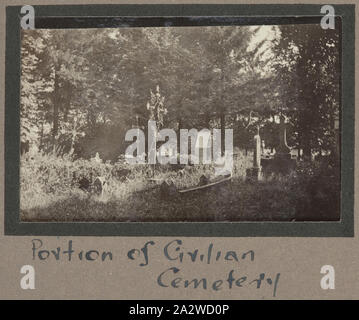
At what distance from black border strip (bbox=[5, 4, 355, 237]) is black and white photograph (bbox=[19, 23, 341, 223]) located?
0.12ft

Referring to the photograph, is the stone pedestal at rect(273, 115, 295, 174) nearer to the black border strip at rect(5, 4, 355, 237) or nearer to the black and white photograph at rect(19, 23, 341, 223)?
the black and white photograph at rect(19, 23, 341, 223)

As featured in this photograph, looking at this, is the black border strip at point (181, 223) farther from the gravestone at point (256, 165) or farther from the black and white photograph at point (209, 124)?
the gravestone at point (256, 165)

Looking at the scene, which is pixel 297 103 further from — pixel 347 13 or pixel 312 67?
pixel 347 13

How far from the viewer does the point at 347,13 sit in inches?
87.1

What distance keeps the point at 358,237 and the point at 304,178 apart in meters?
0.40

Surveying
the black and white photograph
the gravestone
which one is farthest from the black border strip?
the gravestone

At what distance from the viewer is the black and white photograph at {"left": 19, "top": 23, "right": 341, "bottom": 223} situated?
2.20 metres

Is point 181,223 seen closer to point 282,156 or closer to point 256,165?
point 256,165

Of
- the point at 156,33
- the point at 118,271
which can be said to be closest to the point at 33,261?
the point at 118,271

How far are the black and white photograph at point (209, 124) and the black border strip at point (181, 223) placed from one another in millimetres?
38

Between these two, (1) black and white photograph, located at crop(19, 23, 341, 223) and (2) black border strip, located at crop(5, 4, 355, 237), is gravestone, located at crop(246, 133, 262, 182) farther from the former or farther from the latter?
(2) black border strip, located at crop(5, 4, 355, 237)

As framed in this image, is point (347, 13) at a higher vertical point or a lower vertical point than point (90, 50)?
higher

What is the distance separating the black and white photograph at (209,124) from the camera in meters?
2.20

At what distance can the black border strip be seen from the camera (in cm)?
220
